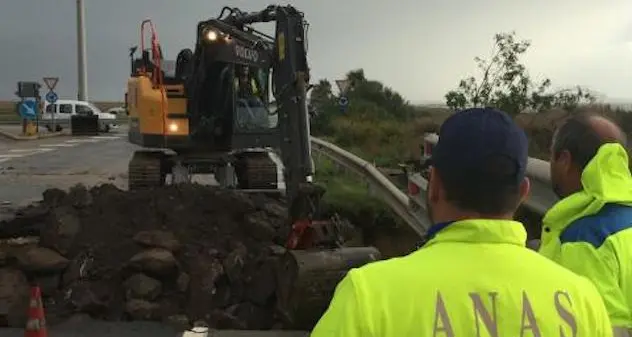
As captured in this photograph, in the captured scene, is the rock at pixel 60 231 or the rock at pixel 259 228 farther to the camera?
the rock at pixel 259 228

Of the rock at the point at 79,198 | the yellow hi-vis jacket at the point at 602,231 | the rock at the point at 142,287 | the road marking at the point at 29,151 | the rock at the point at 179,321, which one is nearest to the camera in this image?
the yellow hi-vis jacket at the point at 602,231

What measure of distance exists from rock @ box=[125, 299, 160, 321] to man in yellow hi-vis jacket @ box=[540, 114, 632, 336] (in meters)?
4.87

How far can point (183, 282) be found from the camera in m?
7.67

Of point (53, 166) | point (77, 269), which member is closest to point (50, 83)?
point (53, 166)

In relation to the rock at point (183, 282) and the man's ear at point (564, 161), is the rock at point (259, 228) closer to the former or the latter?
the rock at point (183, 282)

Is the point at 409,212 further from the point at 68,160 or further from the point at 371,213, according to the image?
the point at 68,160

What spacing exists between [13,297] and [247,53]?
15.3ft

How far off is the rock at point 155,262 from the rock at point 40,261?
0.79m

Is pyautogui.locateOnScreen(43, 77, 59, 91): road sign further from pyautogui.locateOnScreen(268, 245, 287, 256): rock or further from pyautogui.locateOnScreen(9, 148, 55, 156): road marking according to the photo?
pyautogui.locateOnScreen(268, 245, 287, 256): rock

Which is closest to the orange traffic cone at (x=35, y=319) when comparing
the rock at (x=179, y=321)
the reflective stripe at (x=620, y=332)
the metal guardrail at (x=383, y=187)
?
the rock at (x=179, y=321)

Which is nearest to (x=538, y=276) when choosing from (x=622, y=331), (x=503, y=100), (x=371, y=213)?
(x=622, y=331)

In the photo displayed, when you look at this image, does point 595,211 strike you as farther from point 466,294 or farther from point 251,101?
point 251,101

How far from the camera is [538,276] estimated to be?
6.29 feet

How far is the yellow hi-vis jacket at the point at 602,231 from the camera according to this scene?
262 cm
